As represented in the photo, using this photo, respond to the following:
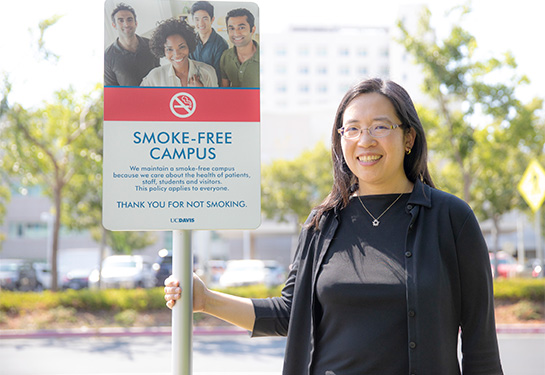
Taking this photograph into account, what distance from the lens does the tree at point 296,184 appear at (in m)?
28.0

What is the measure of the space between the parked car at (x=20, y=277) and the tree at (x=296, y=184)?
1121 cm

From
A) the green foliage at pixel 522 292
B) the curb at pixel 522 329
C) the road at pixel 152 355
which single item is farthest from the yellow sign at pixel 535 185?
the green foliage at pixel 522 292

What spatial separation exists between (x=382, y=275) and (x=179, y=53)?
1.08 meters

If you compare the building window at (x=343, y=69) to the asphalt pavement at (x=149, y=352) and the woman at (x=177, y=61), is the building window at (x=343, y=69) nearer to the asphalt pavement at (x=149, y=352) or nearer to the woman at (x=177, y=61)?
the asphalt pavement at (x=149, y=352)

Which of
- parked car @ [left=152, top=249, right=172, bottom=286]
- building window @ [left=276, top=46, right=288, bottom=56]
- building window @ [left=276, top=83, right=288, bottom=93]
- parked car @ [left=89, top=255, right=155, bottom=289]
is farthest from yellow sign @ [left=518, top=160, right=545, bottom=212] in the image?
building window @ [left=276, top=46, right=288, bottom=56]

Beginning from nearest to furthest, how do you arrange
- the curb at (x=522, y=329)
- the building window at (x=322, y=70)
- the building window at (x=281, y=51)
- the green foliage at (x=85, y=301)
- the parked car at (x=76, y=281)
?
the curb at (x=522, y=329) < the green foliage at (x=85, y=301) < the parked car at (x=76, y=281) < the building window at (x=281, y=51) < the building window at (x=322, y=70)

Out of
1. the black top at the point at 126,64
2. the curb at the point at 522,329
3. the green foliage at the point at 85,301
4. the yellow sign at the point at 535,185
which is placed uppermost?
the black top at the point at 126,64

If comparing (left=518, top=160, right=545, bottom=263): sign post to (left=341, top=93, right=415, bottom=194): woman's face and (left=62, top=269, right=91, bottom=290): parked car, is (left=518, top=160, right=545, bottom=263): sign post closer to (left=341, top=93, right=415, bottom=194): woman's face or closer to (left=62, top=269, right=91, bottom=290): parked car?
(left=341, top=93, right=415, bottom=194): woman's face

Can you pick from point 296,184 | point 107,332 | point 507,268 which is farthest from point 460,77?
point 507,268

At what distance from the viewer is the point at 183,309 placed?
209cm

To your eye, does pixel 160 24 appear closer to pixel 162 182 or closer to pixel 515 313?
pixel 162 182

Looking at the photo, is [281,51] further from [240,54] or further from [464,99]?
[240,54]

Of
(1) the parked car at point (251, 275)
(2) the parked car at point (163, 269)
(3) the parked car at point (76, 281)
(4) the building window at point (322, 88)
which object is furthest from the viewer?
(4) the building window at point (322, 88)

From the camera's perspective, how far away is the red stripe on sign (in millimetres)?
2084
